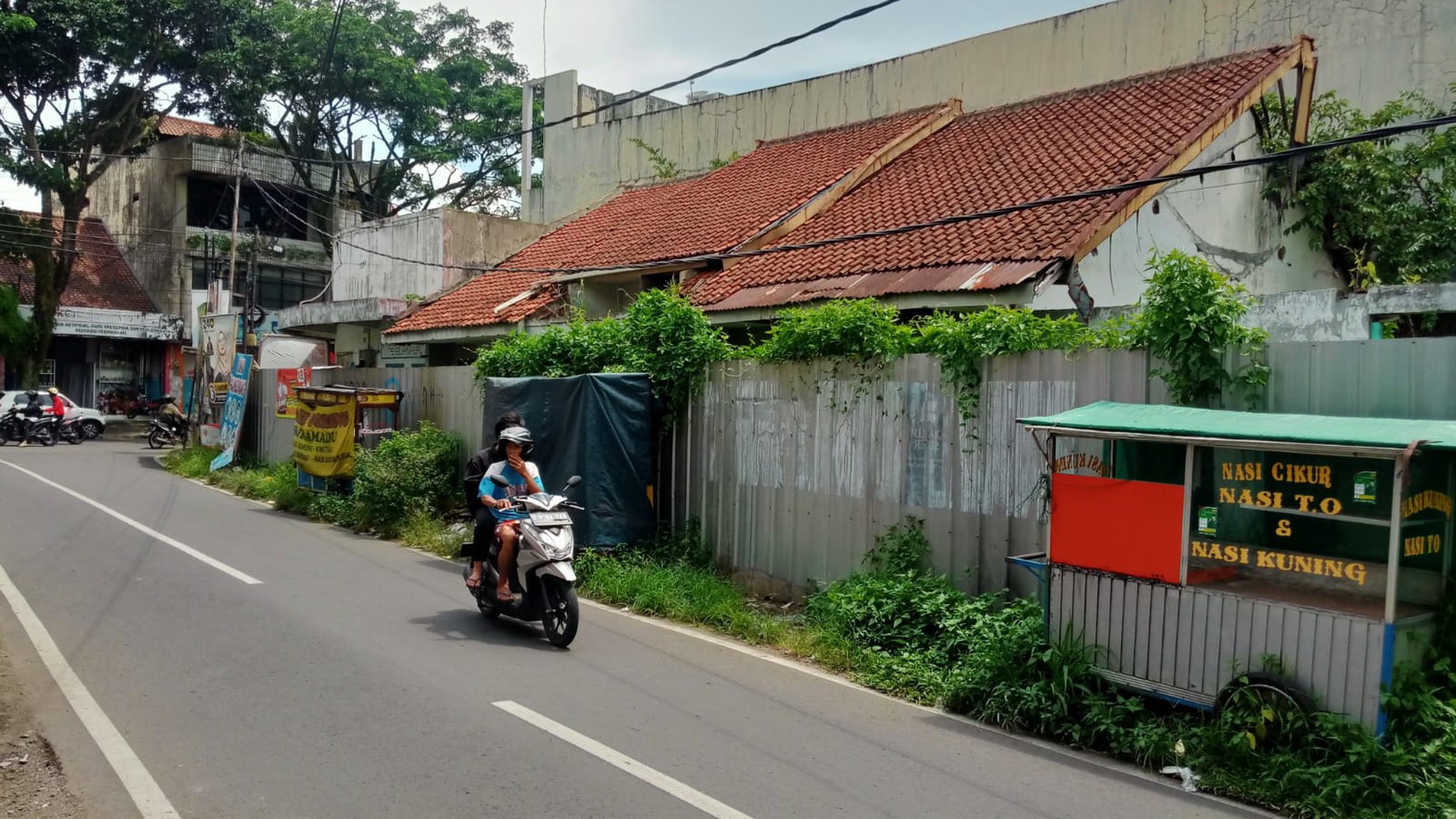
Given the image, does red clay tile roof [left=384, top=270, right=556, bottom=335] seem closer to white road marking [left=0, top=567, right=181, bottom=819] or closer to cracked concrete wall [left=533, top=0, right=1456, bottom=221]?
cracked concrete wall [left=533, top=0, right=1456, bottom=221]

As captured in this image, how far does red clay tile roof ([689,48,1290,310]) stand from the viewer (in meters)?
10.9

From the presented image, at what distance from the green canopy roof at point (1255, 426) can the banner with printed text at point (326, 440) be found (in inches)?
437

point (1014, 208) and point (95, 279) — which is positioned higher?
point (95, 279)

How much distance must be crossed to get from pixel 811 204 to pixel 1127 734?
10515mm

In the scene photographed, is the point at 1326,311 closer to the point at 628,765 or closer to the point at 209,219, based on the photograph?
the point at 628,765

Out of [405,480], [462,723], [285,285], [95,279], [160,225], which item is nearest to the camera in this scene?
[462,723]

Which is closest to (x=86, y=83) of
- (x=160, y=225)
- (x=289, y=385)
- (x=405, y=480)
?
(x=160, y=225)

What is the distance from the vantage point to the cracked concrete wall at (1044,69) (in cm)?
1424

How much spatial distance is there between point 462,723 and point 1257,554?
4.61 metres

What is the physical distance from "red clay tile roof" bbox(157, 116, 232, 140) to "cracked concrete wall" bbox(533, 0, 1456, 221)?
19.7m

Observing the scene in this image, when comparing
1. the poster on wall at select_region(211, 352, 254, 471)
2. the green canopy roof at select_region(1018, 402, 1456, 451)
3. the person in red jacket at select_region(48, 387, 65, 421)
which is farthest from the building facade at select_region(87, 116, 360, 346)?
the green canopy roof at select_region(1018, 402, 1456, 451)

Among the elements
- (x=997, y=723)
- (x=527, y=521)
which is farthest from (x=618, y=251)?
(x=997, y=723)

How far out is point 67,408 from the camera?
91.1 feet

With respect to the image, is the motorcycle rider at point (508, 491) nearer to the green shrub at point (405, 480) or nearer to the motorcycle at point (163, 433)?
the green shrub at point (405, 480)
